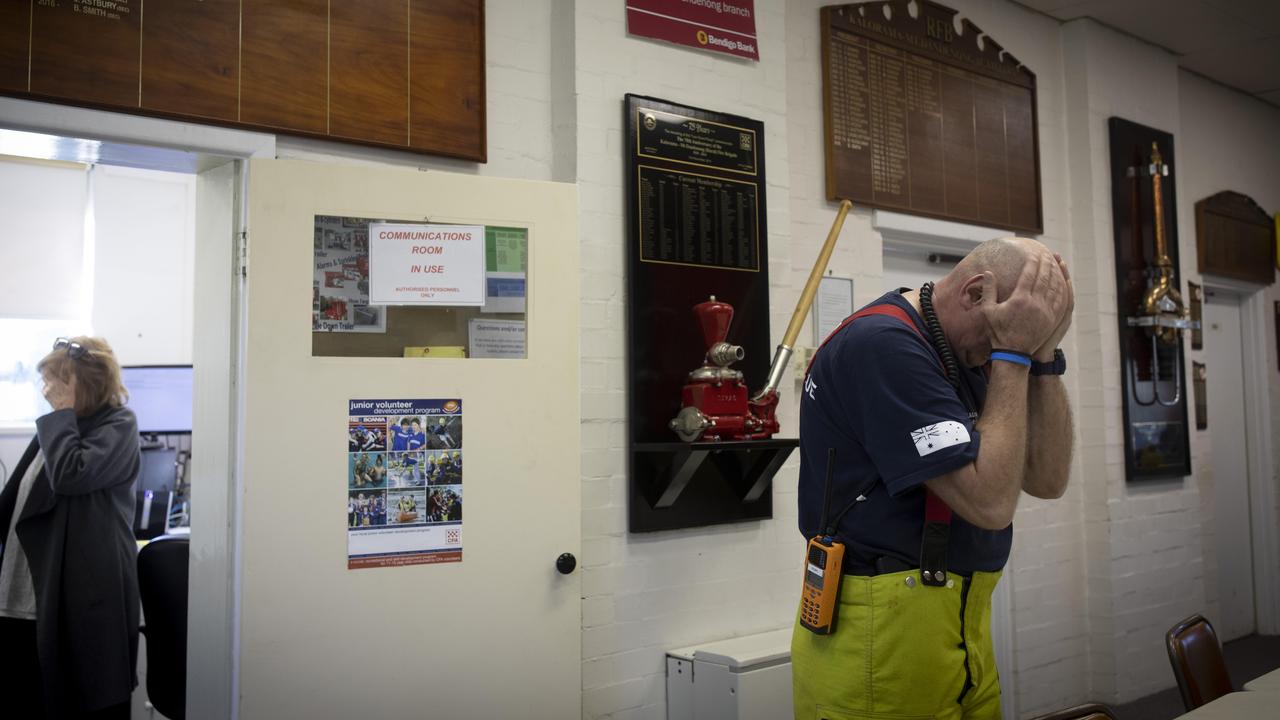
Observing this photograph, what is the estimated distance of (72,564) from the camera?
10.1 ft

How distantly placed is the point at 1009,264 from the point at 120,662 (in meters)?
3.16

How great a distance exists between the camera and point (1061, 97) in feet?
15.1

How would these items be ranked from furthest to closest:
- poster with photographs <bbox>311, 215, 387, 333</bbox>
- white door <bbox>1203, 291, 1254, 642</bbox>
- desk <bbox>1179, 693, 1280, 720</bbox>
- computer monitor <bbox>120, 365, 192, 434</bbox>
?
white door <bbox>1203, 291, 1254, 642</bbox> < computer monitor <bbox>120, 365, 192, 434</bbox> < poster with photographs <bbox>311, 215, 387, 333</bbox> < desk <bbox>1179, 693, 1280, 720</bbox>

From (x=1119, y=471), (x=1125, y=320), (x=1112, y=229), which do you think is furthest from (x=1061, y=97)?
(x=1119, y=471)

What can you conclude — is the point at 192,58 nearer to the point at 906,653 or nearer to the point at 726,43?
the point at 726,43

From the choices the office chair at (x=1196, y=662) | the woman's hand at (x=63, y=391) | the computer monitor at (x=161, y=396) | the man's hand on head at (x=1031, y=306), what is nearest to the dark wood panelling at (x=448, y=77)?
the man's hand on head at (x=1031, y=306)

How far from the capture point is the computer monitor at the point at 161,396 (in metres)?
4.72

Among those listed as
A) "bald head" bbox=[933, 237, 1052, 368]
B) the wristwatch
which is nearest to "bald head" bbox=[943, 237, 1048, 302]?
"bald head" bbox=[933, 237, 1052, 368]

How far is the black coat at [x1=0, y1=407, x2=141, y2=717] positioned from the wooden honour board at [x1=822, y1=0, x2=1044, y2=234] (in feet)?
9.72

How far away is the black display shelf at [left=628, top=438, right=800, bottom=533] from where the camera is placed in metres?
2.82

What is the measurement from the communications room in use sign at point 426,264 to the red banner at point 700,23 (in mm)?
1008

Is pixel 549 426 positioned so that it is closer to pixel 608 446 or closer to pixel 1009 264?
pixel 608 446

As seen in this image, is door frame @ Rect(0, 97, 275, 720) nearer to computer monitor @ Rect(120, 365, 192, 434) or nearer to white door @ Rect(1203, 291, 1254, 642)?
computer monitor @ Rect(120, 365, 192, 434)

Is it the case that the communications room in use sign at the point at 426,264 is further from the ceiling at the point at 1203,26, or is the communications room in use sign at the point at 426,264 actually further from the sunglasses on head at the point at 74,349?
the ceiling at the point at 1203,26
